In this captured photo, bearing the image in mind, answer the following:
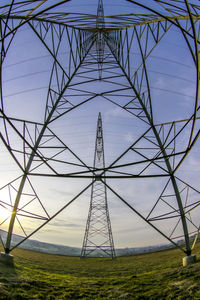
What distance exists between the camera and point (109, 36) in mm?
13195

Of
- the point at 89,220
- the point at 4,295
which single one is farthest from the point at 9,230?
the point at 89,220

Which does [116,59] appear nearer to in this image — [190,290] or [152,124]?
[152,124]

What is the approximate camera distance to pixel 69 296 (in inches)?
191

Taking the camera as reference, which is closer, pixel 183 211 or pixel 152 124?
pixel 183 211

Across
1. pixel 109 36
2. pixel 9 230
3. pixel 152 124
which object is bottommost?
pixel 9 230

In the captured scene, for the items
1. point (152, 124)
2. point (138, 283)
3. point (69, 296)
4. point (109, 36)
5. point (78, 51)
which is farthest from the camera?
point (109, 36)

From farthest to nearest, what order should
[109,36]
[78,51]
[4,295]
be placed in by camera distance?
[109,36]
[78,51]
[4,295]

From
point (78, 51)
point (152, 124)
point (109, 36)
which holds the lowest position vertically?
point (152, 124)

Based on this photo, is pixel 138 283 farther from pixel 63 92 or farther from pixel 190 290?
pixel 63 92

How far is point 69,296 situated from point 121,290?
1.57 meters

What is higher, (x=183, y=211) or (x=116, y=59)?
(x=116, y=59)

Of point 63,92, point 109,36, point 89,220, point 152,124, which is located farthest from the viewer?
point 89,220

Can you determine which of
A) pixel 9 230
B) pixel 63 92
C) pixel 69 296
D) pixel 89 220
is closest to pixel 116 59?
pixel 63 92

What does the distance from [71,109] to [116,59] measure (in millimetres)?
5909
